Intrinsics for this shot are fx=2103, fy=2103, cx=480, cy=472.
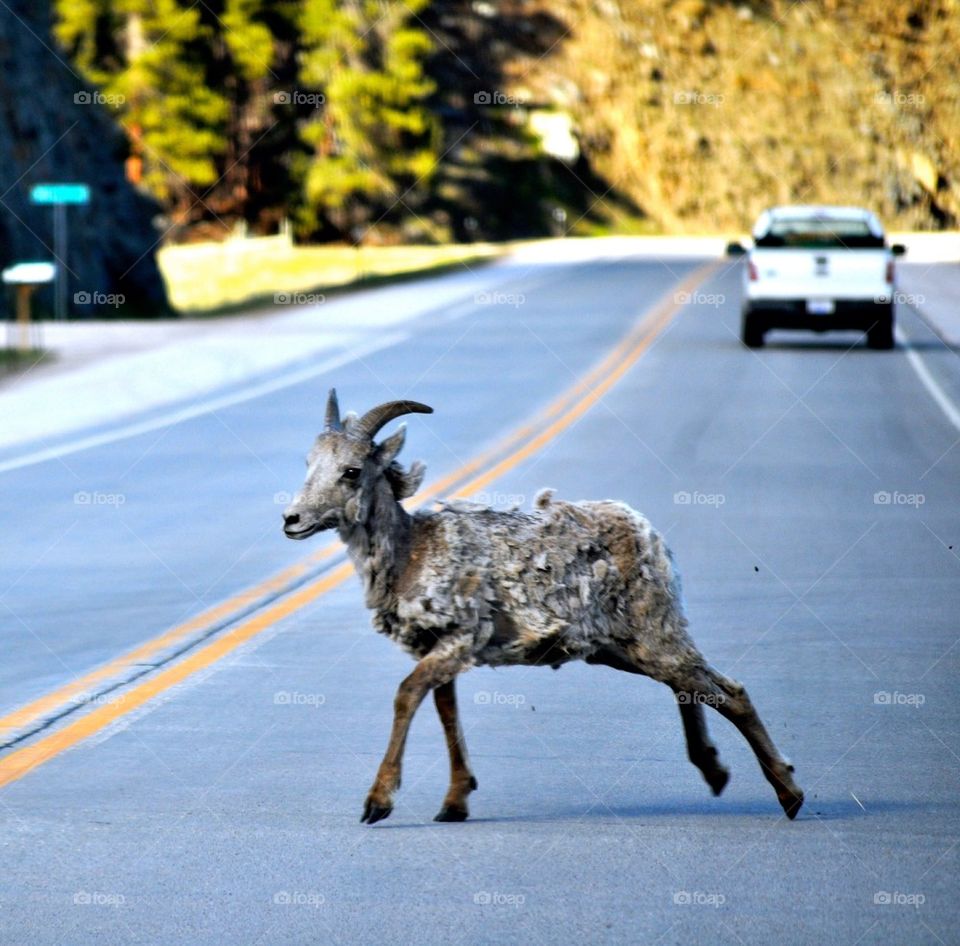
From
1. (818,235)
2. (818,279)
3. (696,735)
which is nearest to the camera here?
(696,735)

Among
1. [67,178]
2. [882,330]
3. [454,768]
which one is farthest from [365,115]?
[454,768]

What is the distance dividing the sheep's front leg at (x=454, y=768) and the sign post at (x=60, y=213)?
24.7 metres

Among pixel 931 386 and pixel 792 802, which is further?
pixel 931 386

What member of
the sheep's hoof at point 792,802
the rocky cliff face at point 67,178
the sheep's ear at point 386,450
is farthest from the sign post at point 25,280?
the sheep's hoof at point 792,802

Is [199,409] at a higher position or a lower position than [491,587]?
lower

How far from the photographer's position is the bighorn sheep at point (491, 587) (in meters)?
7.19

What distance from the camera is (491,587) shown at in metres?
7.24

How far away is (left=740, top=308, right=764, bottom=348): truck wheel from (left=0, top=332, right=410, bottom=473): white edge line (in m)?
5.90

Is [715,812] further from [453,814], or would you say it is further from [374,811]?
[374,811]

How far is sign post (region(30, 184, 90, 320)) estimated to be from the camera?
102 ft

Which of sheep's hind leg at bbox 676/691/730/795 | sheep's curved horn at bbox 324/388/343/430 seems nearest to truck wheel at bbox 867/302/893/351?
sheep's hind leg at bbox 676/691/730/795

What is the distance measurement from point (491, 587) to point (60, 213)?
2889 centimetres

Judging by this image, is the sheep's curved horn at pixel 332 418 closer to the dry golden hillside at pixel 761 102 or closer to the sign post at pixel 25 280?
the dry golden hillside at pixel 761 102

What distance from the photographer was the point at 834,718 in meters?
9.02
